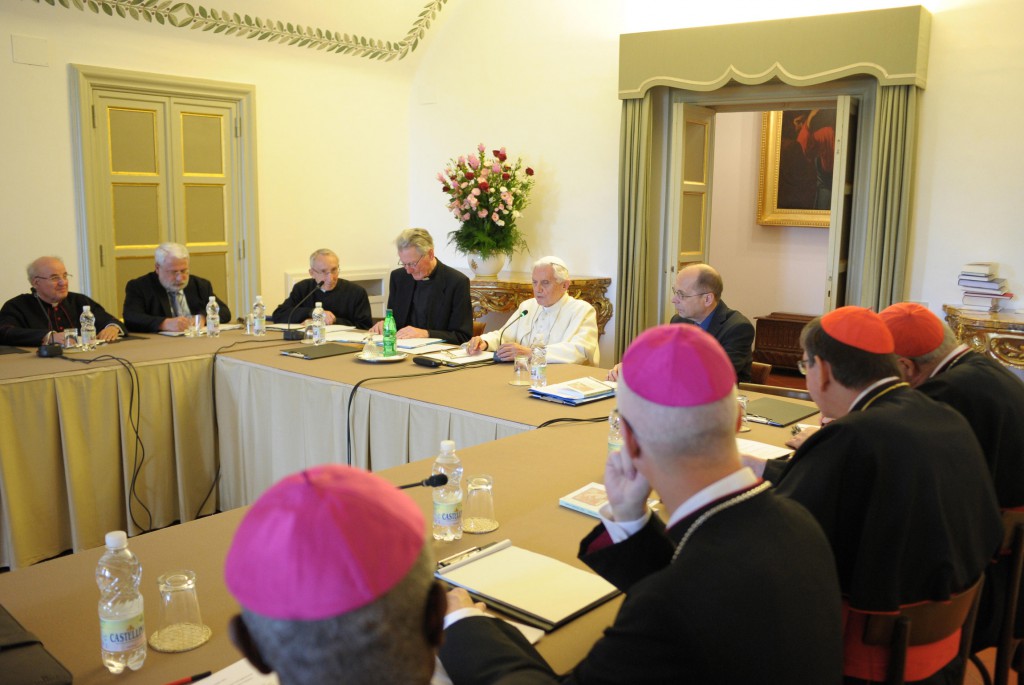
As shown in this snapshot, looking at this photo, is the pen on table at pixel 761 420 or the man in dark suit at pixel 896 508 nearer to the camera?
the man in dark suit at pixel 896 508

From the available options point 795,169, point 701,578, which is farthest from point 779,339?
point 701,578

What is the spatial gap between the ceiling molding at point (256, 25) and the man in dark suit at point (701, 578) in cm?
572

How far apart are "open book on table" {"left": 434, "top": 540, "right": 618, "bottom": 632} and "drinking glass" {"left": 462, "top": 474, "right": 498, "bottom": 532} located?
0.16m

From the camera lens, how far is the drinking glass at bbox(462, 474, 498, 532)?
201cm

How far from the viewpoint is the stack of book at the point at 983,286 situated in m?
5.27

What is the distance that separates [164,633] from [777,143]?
24.5ft

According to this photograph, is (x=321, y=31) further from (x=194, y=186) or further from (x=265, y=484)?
(x=265, y=484)

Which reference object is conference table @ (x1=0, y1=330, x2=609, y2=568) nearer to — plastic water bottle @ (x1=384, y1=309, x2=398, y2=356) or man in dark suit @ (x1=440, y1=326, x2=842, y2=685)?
plastic water bottle @ (x1=384, y1=309, x2=398, y2=356)

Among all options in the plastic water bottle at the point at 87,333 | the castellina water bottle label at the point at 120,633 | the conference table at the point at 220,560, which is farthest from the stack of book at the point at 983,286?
the castellina water bottle label at the point at 120,633

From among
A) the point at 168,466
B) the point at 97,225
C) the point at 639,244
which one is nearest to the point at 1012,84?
the point at 639,244

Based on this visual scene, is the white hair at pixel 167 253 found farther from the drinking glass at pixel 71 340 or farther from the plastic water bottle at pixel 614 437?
the plastic water bottle at pixel 614 437

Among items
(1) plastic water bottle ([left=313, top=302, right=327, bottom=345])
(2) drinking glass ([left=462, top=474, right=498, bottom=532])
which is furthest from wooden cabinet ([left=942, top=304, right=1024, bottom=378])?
(2) drinking glass ([left=462, top=474, right=498, bottom=532])

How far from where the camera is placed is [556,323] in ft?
15.1

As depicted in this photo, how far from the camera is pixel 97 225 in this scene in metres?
5.98
